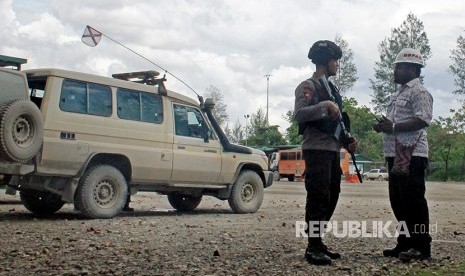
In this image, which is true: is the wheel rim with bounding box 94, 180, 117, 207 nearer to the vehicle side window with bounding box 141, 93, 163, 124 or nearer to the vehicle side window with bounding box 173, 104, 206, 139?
the vehicle side window with bounding box 141, 93, 163, 124

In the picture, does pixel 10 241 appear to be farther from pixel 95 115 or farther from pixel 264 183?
pixel 264 183

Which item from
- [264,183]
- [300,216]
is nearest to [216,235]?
[300,216]

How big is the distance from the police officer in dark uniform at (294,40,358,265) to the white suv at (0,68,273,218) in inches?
181

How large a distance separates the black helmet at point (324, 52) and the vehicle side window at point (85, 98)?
4.93 meters

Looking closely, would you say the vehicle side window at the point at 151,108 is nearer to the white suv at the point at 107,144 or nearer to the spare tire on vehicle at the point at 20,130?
the white suv at the point at 107,144

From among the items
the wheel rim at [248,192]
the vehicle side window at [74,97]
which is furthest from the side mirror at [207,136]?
the vehicle side window at [74,97]

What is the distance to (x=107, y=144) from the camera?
10.3 metres

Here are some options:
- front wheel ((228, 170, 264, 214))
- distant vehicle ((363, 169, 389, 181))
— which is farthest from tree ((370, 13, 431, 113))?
front wheel ((228, 170, 264, 214))

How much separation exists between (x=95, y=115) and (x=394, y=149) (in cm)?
542

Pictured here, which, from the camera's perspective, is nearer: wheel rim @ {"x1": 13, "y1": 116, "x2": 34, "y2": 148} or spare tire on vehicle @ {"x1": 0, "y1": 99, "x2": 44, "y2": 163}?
spare tire on vehicle @ {"x1": 0, "y1": 99, "x2": 44, "y2": 163}

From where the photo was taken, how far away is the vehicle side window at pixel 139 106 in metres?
10.6

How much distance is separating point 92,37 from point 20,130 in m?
3.22

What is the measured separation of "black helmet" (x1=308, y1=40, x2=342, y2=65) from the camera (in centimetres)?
589

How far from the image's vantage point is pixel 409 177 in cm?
588
